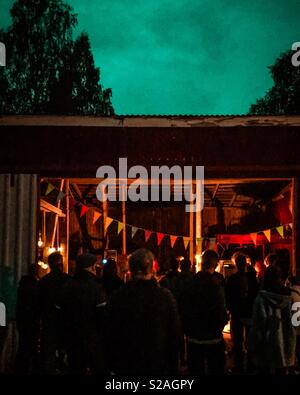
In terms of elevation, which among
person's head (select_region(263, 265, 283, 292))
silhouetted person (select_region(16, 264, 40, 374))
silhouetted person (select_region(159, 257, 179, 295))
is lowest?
silhouetted person (select_region(16, 264, 40, 374))

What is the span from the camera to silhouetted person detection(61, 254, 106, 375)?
17.1 feet

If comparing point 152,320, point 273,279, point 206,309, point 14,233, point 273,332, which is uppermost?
point 14,233

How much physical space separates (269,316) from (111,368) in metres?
2.22

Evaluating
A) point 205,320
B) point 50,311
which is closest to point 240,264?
point 205,320

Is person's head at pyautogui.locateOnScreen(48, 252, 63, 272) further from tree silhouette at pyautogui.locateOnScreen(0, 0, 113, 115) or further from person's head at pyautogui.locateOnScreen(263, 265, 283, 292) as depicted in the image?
tree silhouette at pyautogui.locateOnScreen(0, 0, 113, 115)

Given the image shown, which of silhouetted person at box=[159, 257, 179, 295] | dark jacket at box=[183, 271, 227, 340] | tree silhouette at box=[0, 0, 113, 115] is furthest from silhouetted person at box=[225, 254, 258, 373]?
tree silhouette at box=[0, 0, 113, 115]

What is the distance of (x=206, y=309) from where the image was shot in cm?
531

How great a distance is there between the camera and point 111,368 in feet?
13.4

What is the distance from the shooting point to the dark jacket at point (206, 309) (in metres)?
5.32

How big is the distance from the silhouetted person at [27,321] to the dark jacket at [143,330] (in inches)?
121

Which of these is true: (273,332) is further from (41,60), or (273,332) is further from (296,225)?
(41,60)

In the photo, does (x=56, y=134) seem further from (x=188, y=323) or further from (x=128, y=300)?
(x=128, y=300)

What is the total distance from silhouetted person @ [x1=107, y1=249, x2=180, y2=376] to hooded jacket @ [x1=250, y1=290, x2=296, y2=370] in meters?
1.87

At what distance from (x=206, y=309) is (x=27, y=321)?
286cm
